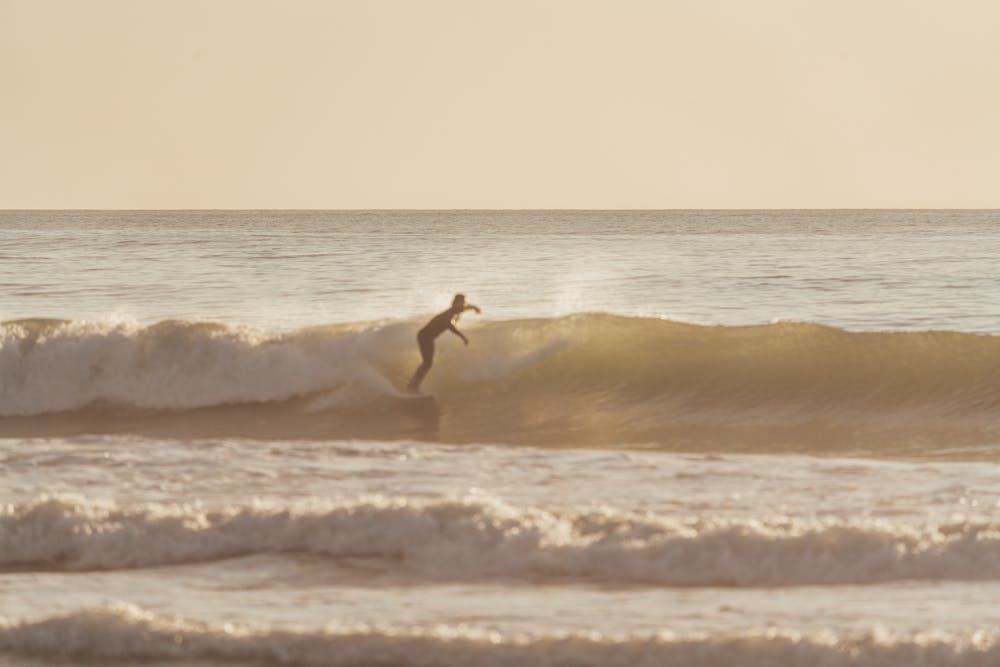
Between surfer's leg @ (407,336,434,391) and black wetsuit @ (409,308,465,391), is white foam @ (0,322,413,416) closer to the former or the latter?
surfer's leg @ (407,336,434,391)

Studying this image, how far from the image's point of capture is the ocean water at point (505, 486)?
31.0 feet

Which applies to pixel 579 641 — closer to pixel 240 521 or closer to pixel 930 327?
pixel 240 521

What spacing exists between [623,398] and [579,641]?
463 inches

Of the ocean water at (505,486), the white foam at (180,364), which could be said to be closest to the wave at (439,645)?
the ocean water at (505,486)

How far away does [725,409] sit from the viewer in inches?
779

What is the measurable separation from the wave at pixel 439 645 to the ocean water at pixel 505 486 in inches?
0.7

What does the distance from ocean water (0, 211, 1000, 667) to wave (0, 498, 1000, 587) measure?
0.02 metres

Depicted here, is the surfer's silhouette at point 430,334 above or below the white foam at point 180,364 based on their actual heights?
above

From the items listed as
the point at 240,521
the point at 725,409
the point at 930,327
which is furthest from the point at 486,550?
the point at 930,327

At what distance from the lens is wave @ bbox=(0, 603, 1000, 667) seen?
8742 millimetres

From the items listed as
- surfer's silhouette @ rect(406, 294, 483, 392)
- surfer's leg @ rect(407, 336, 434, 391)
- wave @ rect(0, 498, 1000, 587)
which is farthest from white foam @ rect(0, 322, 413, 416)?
wave @ rect(0, 498, 1000, 587)

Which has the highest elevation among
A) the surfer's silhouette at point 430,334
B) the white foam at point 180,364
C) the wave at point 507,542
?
the wave at point 507,542

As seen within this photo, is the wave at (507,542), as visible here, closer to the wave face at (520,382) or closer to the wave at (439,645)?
the wave at (439,645)

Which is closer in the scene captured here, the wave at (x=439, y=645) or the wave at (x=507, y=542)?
the wave at (x=439, y=645)
